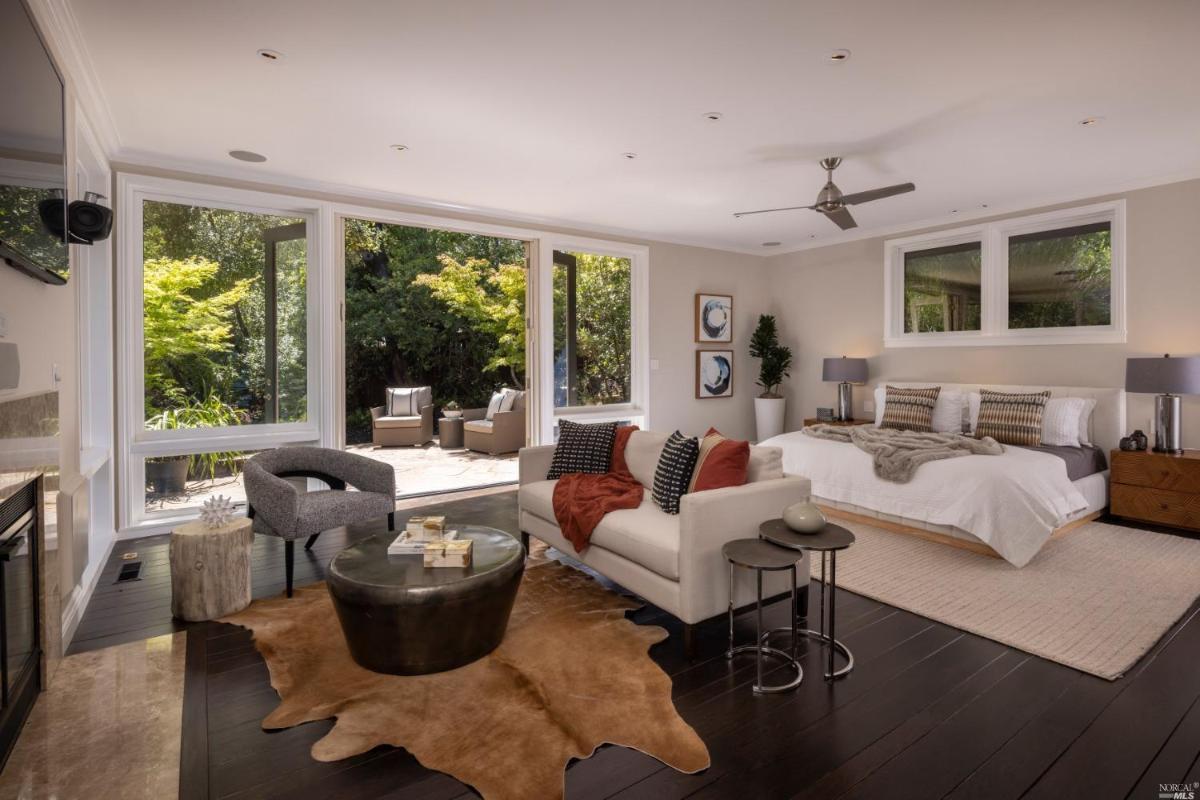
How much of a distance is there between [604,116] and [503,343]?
7.34 meters

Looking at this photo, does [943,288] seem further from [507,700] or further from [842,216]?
[507,700]

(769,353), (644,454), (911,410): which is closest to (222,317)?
(644,454)

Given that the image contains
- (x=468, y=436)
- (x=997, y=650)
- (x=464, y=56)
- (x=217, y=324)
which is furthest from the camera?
(x=468, y=436)

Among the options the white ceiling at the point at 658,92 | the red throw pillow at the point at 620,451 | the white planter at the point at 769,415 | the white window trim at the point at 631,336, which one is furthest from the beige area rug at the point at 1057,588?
the white planter at the point at 769,415

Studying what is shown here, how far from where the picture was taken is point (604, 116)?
12.1 ft

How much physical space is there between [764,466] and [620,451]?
3.63ft

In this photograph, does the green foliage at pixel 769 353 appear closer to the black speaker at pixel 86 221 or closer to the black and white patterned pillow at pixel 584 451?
the black and white patterned pillow at pixel 584 451

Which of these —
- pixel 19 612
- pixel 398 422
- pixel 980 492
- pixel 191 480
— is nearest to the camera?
pixel 19 612

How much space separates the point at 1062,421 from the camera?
492 cm

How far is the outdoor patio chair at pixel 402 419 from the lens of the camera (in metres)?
9.01

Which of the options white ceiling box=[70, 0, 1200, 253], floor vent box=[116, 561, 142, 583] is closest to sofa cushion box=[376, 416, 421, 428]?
white ceiling box=[70, 0, 1200, 253]

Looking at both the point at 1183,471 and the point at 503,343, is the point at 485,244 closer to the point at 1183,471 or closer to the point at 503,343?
the point at 503,343

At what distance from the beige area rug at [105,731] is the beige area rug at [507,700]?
0.33 meters

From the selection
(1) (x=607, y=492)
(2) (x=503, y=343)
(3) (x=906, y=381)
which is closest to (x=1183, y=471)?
(3) (x=906, y=381)
